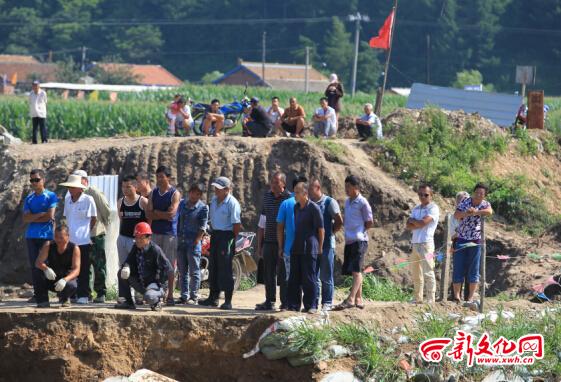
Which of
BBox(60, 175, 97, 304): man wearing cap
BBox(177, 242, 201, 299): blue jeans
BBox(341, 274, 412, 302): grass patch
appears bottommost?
BBox(341, 274, 412, 302): grass patch

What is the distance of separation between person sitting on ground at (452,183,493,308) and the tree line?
6622cm

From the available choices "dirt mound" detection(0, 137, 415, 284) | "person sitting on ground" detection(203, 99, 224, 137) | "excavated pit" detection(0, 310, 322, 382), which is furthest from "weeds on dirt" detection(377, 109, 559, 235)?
"excavated pit" detection(0, 310, 322, 382)

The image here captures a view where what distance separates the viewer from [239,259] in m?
19.8

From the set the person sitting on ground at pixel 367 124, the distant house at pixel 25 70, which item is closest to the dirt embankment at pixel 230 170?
the person sitting on ground at pixel 367 124

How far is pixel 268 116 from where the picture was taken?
25.5m

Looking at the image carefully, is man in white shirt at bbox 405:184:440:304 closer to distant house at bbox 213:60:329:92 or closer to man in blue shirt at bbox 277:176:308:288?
man in blue shirt at bbox 277:176:308:288

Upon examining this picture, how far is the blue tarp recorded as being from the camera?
30625 millimetres

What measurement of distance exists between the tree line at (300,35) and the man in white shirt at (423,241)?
2623 inches

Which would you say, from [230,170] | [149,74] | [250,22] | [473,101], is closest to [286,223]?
[230,170]

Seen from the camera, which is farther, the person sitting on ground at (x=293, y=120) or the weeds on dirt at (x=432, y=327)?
the person sitting on ground at (x=293, y=120)

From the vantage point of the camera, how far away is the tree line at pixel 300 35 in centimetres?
8788

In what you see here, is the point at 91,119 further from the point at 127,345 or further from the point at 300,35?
the point at 300,35

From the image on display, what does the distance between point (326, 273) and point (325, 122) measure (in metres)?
11.3

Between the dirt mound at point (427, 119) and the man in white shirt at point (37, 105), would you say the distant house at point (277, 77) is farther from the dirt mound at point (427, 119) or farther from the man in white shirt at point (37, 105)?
the man in white shirt at point (37, 105)
